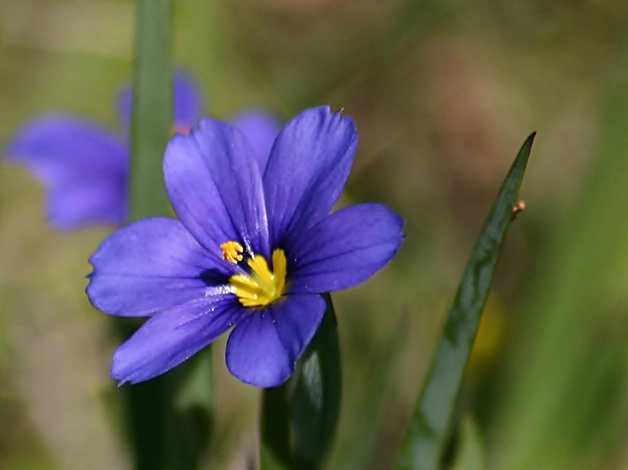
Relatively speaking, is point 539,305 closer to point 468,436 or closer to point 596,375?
point 596,375

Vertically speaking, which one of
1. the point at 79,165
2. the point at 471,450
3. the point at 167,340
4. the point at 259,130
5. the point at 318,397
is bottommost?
the point at 471,450

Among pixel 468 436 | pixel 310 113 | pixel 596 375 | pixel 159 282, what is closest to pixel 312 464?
pixel 468 436

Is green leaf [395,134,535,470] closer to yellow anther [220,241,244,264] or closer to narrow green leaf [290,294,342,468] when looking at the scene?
narrow green leaf [290,294,342,468]

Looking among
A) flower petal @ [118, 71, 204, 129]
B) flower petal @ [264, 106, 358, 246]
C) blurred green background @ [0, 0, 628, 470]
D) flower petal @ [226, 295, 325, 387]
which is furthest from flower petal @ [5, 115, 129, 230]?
flower petal @ [226, 295, 325, 387]

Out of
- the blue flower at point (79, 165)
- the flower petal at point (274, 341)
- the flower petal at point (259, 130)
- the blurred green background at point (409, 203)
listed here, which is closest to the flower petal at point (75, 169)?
the blue flower at point (79, 165)

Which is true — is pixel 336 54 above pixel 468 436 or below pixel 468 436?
above

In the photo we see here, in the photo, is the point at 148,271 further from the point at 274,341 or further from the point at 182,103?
the point at 182,103

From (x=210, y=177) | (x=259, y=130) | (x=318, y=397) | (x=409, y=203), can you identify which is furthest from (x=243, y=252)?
(x=409, y=203)
